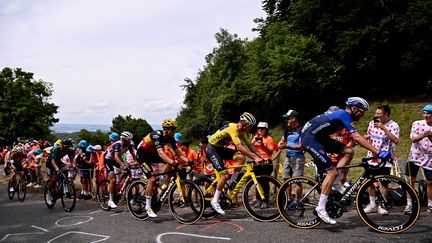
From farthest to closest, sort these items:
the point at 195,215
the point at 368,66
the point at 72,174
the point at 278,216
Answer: the point at 368,66
the point at 72,174
the point at 195,215
the point at 278,216

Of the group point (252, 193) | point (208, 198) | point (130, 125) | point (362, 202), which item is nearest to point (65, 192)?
point (208, 198)

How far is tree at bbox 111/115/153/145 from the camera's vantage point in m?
109

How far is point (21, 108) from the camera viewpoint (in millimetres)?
47375

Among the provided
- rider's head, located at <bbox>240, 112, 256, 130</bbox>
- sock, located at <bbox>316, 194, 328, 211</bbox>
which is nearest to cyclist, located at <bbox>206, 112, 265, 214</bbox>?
rider's head, located at <bbox>240, 112, 256, 130</bbox>

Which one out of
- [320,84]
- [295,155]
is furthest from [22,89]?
[295,155]

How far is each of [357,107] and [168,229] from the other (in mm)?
4222

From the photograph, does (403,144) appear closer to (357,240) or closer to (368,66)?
(368,66)

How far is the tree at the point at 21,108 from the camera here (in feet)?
154

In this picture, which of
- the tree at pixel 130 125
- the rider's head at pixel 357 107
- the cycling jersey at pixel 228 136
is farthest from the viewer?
the tree at pixel 130 125

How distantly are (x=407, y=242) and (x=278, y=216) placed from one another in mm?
2364

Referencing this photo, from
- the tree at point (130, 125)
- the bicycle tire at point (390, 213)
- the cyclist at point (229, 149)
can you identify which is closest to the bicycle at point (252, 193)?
the cyclist at point (229, 149)

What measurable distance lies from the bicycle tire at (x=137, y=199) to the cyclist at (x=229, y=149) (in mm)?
1871

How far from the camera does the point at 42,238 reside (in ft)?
23.7

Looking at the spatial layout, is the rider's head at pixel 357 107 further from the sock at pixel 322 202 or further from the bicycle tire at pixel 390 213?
the sock at pixel 322 202
